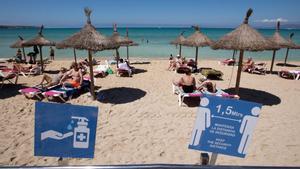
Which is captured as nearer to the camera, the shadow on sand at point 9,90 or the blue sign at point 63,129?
the blue sign at point 63,129

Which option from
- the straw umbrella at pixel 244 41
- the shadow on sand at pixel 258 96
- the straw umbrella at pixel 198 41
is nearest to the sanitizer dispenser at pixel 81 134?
the straw umbrella at pixel 244 41

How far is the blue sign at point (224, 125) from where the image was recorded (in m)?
1.70

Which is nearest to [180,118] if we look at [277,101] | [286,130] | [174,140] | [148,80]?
[174,140]

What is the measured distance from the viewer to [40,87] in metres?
7.17

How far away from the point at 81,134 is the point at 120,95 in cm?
559

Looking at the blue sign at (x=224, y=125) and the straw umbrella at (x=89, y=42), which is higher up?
the straw umbrella at (x=89, y=42)

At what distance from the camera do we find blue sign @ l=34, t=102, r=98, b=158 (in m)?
1.56

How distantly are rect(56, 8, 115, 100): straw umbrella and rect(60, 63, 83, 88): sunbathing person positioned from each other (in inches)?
30.0

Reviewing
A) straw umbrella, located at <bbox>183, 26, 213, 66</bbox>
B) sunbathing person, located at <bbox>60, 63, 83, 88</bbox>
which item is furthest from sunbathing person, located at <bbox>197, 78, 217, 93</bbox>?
straw umbrella, located at <bbox>183, 26, 213, 66</bbox>

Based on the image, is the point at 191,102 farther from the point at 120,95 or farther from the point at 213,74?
the point at 213,74

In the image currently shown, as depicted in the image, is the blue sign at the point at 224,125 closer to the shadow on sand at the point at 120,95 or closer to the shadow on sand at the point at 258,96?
the shadow on sand at the point at 120,95

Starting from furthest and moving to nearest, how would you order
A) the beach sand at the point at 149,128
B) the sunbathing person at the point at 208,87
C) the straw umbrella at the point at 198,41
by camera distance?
the straw umbrella at the point at 198,41 < the sunbathing person at the point at 208,87 < the beach sand at the point at 149,128

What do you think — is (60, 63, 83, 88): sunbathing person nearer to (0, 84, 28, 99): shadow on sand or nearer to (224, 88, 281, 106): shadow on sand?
(0, 84, 28, 99): shadow on sand

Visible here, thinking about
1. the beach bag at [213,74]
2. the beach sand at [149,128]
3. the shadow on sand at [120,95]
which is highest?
the beach bag at [213,74]
